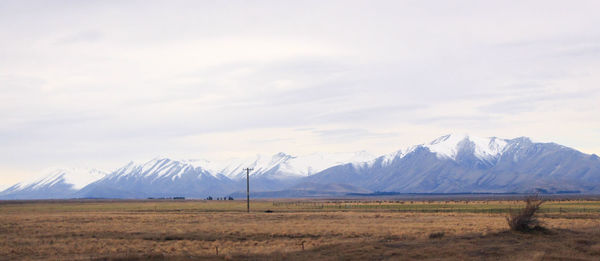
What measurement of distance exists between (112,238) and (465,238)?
85.9 feet

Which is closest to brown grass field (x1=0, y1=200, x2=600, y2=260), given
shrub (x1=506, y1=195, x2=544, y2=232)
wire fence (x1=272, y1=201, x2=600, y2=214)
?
shrub (x1=506, y1=195, x2=544, y2=232)

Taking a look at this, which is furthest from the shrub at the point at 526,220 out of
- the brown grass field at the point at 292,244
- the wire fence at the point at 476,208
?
the wire fence at the point at 476,208

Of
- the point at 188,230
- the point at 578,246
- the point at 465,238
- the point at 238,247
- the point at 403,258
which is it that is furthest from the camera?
the point at 188,230

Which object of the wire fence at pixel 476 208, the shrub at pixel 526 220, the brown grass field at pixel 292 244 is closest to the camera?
the brown grass field at pixel 292 244

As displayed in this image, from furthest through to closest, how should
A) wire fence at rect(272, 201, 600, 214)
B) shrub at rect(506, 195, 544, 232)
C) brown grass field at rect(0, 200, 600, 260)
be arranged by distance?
wire fence at rect(272, 201, 600, 214)
shrub at rect(506, 195, 544, 232)
brown grass field at rect(0, 200, 600, 260)

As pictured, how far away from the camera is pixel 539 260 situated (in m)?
28.2

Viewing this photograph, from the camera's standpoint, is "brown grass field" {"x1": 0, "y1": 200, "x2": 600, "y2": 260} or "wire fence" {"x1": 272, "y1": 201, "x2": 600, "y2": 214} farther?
"wire fence" {"x1": 272, "y1": 201, "x2": 600, "y2": 214}

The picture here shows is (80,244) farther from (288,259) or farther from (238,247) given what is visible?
(288,259)

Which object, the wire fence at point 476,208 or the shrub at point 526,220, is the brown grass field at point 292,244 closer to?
the shrub at point 526,220

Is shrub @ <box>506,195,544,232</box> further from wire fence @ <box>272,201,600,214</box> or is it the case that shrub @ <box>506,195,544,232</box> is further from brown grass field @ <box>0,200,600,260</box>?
wire fence @ <box>272,201,600,214</box>

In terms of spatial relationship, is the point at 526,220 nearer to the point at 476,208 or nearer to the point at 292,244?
the point at 292,244

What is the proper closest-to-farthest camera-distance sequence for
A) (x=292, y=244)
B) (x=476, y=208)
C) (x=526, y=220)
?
(x=526, y=220) < (x=292, y=244) < (x=476, y=208)

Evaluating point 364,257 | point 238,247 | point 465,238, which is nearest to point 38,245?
point 238,247

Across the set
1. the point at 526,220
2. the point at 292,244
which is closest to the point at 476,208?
the point at 526,220
